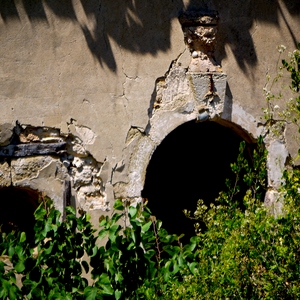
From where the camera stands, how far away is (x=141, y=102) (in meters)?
5.92

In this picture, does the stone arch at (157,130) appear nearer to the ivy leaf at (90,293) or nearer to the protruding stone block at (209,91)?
the protruding stone block at (209,91)

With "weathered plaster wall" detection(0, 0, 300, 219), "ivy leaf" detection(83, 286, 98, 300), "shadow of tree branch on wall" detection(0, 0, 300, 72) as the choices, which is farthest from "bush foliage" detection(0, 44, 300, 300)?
"shadow of tree branch on wall" detection(0, 0, 300, 72)

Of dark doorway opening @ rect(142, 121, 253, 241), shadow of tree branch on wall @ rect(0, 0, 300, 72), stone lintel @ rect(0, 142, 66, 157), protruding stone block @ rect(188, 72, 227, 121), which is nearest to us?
stone lintel @ rect(0, 142, 66, 157)

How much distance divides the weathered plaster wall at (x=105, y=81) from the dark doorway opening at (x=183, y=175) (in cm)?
143

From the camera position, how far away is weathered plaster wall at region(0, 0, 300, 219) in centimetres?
547

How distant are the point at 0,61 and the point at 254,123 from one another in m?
2.39

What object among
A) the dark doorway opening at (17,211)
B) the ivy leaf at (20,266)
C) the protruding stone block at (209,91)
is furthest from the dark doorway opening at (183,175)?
the ivy leaf at (20,266)

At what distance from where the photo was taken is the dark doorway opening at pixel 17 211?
5.85m

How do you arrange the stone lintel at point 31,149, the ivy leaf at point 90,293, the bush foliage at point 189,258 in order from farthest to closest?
the stone lintel at point 31,149, the ivy leaf at point 90,293, the bush foliage at point 189,258

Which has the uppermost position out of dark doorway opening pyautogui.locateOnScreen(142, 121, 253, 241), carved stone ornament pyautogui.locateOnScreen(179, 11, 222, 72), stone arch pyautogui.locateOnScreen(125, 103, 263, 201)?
carved stone ornament pyautogui.locateOnScreen(179, 11, 222, 72)

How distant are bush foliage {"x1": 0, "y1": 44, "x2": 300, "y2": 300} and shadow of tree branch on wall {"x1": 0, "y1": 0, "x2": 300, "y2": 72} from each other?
1.86m

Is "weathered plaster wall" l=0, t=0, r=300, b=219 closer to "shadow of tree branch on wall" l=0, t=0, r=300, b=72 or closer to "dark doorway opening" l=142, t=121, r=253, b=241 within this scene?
"shadow of tree branch on wall" l=0, t=0, r=300, b=72

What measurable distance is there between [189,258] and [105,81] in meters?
2.09

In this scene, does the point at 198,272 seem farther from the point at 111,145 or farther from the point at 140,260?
the point at 111,145
